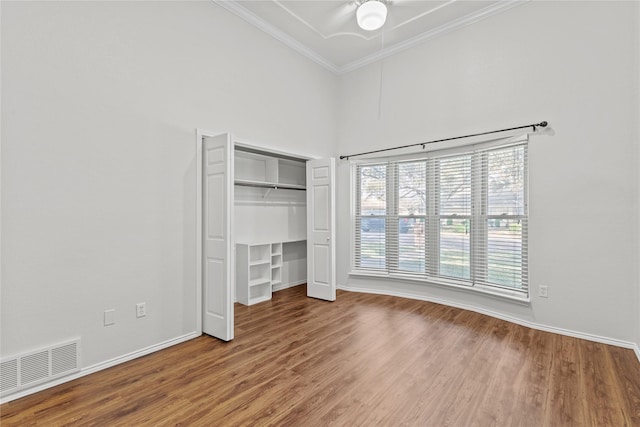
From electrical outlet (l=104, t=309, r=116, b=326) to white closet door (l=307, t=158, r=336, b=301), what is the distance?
2.61m

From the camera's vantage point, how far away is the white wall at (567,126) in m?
2.95

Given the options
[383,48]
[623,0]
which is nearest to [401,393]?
[623,0]

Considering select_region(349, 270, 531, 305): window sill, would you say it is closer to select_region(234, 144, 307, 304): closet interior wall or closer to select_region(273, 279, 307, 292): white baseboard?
select_region(273, 279, 307, 292): white baseboard

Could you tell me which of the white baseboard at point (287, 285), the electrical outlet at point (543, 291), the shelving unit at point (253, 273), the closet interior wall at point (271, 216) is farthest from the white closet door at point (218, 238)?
the electrical outlet at point (543, 291)

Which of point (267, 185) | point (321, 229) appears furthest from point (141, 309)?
point (321, 229)

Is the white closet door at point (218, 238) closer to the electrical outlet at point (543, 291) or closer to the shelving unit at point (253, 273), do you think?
the shelving unit at point (253, 273)

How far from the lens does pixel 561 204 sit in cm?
327

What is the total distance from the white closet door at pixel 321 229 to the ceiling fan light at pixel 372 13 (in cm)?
178

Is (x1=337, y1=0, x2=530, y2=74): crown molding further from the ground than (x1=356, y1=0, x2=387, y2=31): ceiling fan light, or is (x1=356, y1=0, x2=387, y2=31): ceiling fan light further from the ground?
(x1=337, y1=0, x2=530, y2=74): crown molding

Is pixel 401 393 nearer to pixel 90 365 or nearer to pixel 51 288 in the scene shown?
pixel 90 365

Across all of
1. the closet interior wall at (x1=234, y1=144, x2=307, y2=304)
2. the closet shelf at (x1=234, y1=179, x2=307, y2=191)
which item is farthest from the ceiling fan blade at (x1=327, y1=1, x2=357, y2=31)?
the closet shelf at (x1=234, y1=179, x2=307, y2=191)

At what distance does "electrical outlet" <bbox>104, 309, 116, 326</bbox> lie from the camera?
8.50ft

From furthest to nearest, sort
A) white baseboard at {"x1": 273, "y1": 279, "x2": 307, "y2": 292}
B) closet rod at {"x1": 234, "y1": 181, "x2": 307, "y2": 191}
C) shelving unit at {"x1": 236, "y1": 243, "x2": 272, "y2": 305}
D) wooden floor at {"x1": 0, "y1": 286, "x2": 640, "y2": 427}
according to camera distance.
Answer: white baseboard at {"x1": 273, "y1": 279, "x2": 307, "y2": 292} → closet rod at {"x1": 234, "y1": 181, "x2": 307, "y2": 191} → shelving unit at {"x1": 236, "y1": 243, "x2": 272, "y2": 305} → wooden floor at {"x1": 0, "y1": 286, "x2": 640, "y2": 427}

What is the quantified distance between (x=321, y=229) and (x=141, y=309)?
2545 mm
